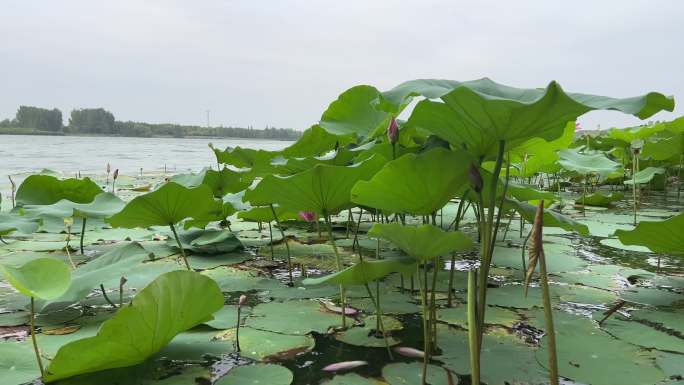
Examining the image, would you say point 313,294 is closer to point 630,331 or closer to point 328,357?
point 328,357

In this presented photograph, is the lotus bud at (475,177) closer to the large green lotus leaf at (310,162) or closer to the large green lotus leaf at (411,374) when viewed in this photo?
the large green lotus leaf at (411,374)

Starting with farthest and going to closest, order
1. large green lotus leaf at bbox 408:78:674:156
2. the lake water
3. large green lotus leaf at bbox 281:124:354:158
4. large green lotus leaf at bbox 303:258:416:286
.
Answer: the lake water → large green lotus leaf at bbox 281:124:354:158 → large green lotus leaf at bbox 303:258:416:286 → large green lotus leaf at bbox 408:78:674:156

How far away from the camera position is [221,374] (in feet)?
3.03

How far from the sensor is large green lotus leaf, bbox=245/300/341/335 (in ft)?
3.81

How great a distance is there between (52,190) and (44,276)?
168 cm

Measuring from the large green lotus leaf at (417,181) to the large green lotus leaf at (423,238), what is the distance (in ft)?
0.29

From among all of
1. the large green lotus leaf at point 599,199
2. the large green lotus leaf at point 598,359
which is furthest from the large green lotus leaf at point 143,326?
the large green lotus leaf at point 599,199

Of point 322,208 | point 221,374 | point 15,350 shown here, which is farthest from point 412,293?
point 15,350

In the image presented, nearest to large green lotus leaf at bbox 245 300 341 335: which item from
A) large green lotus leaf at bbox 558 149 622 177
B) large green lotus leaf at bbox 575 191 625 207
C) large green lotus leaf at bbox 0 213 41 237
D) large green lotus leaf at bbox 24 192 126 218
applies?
large green lotus leaf at bbox 24 192 126 218

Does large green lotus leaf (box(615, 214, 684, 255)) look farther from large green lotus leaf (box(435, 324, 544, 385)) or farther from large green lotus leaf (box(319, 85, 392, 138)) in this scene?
large green lotus leaf (box(319, 85, 392, 138))

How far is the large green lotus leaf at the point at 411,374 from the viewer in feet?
2.92

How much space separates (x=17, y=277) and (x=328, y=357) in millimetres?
630

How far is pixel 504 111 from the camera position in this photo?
0.74 m

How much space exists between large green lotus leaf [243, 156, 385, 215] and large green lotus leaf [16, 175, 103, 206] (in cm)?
143
